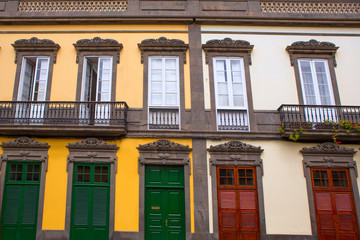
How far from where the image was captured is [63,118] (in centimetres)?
928

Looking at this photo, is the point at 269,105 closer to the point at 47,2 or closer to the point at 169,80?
the point at 169,80

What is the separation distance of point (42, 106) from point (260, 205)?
7.65 meters

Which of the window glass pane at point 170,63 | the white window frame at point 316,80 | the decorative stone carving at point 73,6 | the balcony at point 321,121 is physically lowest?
the balcony at point 321,121

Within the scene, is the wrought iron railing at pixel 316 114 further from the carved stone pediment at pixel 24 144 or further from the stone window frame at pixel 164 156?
the carved stone pediment at pixel 24 144

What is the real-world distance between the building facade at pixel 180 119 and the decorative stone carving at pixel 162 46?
0.12ft

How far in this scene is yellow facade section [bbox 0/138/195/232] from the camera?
8812 mm

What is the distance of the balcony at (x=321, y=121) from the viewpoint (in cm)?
916

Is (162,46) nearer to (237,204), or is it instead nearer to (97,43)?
(97,43)

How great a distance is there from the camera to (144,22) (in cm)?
1057

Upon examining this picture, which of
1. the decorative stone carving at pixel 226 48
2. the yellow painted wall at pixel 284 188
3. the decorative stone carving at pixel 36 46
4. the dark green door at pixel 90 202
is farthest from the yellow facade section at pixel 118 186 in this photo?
the decorative stone carving at pixel 226 48

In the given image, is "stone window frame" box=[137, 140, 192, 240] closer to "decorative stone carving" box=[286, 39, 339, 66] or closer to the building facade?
the building facade

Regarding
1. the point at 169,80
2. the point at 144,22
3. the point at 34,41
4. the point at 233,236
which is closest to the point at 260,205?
the point at 233,236

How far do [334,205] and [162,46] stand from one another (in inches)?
297

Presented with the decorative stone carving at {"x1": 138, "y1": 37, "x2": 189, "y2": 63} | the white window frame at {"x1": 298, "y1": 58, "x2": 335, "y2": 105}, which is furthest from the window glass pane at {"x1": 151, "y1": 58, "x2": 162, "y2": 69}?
the white window frame at {"x1": 298, "y1": 58, "x2": 335, "y2": 105}
